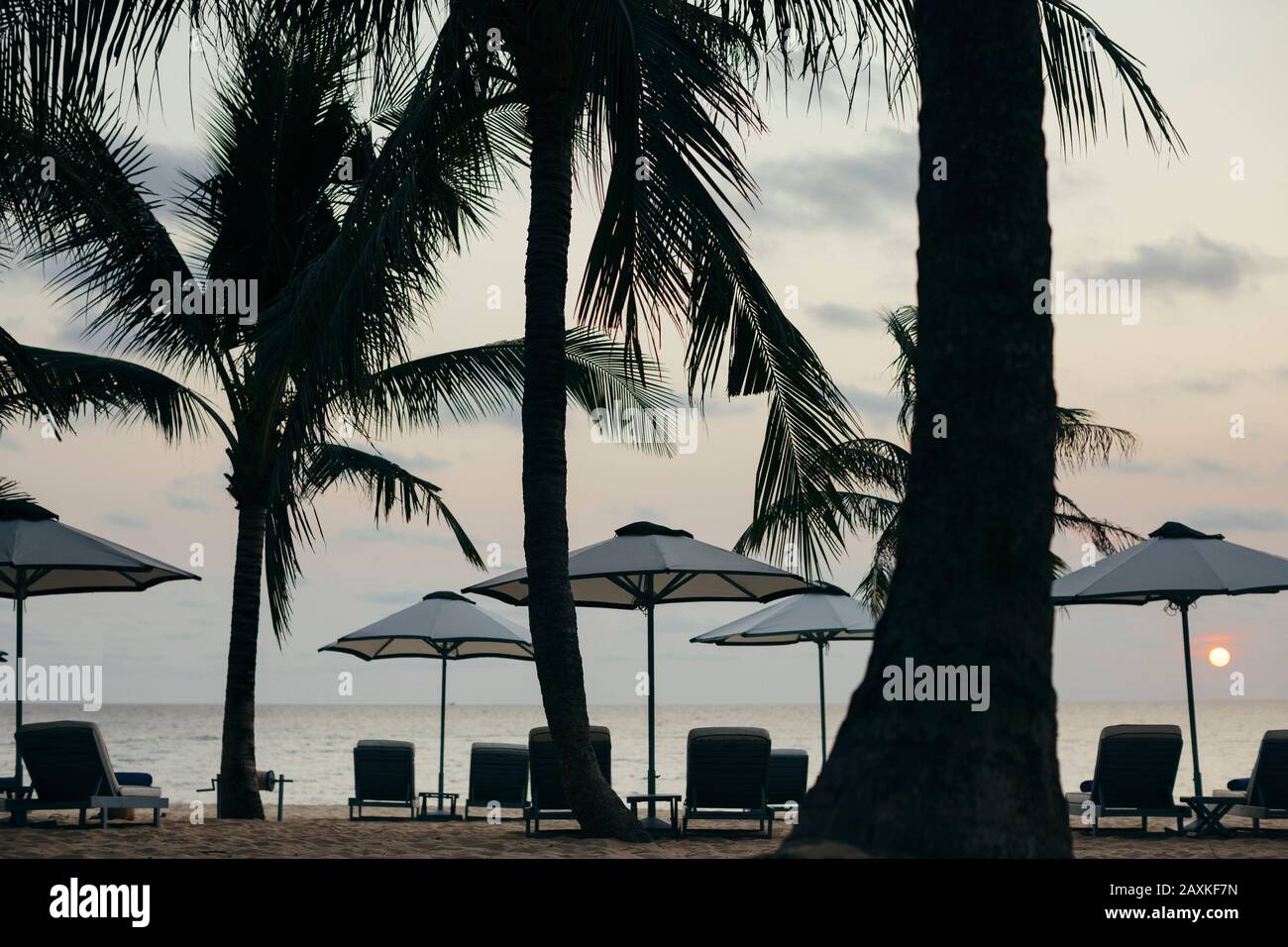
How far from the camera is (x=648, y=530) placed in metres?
11.0

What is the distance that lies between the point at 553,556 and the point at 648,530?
2725mm

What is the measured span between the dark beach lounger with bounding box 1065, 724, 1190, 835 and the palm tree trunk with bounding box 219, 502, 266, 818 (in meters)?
7.85

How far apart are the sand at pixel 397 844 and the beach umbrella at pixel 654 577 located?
1339mm

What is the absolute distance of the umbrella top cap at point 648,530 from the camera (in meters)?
10.9

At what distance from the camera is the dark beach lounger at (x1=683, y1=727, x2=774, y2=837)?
9695 mm

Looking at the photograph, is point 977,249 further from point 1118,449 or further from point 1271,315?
point 1118,449

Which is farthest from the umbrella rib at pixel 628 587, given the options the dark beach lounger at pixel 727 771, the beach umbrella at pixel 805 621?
the beach umbrella at pixel 805 621

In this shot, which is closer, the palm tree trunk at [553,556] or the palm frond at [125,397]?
the palm tree trunk at [553,556]

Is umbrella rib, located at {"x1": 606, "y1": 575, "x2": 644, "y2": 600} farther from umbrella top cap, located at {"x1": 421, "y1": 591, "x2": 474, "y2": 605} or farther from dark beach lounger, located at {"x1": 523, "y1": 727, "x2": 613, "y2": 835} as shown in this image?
umbrella top cap, located at {"x1": 421, "y1": 591, "x2": 474, "y2": 605}

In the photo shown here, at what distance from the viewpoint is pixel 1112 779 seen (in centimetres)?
967

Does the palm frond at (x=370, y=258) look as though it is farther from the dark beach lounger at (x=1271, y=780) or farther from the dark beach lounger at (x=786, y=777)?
the dark beach lounger at (x=1271, y=780)

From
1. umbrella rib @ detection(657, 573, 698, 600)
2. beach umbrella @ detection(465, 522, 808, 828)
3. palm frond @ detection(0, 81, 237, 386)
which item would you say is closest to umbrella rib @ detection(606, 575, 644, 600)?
beach umbrella @ detection(465, 522, 808, 828)

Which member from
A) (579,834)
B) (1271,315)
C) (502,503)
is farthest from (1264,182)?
(502,503)
